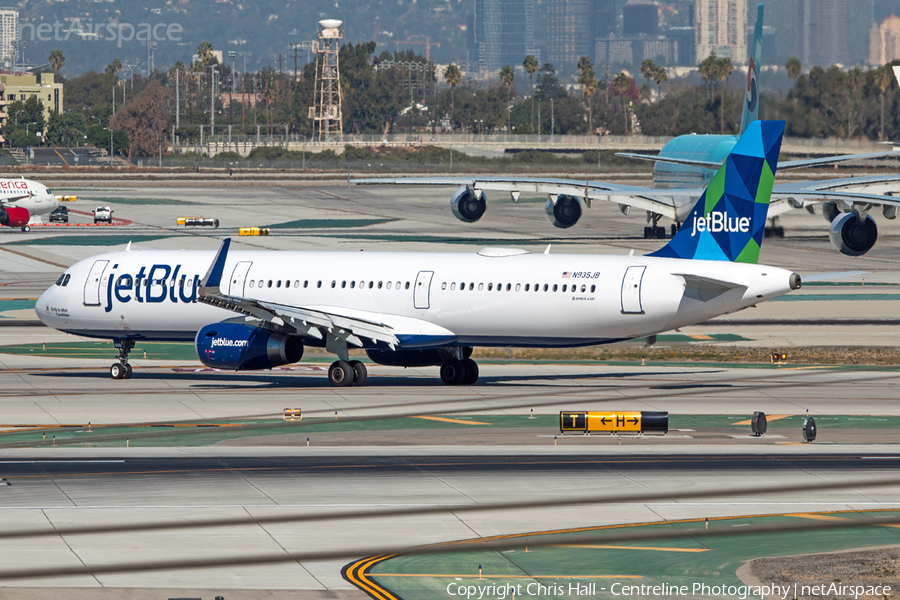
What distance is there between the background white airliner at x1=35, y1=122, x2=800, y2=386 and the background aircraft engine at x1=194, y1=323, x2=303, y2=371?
44 millimetres

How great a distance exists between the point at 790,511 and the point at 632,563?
5.02 meters

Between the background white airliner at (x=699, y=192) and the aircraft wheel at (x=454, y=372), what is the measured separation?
117 feet

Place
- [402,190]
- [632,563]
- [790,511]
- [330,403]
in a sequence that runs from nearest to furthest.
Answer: [632,563], [790,511], [330,403], [402,190]

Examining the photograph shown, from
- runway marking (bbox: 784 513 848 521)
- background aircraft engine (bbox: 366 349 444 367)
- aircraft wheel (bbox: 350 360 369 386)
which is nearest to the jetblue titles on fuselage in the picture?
aircraft wheel (bbox: 350 360 369 386)

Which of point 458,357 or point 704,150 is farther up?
point 704,150

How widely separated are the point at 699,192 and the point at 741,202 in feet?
150

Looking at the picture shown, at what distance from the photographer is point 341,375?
4022cm

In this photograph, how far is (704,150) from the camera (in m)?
87.8

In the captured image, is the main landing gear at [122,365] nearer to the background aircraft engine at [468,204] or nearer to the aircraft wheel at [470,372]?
the aircraft wheel at [470,372]

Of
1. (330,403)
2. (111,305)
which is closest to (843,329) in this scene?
(330,403)

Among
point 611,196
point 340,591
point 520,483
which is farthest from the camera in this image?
point 611,196

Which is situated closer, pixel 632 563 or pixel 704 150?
pixel 632 563

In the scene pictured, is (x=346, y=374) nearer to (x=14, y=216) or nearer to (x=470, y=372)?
(x=470, y=372)

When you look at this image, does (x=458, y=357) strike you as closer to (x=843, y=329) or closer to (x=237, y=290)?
(x=237, y=290)
